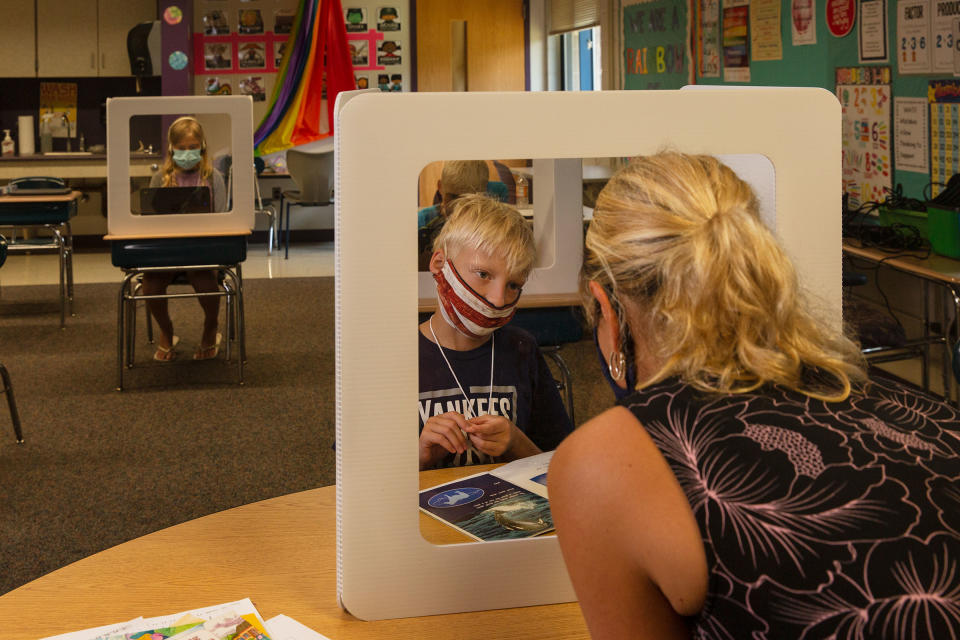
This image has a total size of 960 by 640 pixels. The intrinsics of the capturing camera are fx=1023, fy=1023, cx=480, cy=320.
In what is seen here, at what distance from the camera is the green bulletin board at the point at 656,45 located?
6465 mm

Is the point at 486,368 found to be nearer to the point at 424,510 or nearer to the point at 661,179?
the point at 424,510

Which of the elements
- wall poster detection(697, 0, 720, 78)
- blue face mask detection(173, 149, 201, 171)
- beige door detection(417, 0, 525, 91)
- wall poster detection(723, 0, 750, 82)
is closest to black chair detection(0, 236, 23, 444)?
blue face mask detection(173, 149, 201, 171)

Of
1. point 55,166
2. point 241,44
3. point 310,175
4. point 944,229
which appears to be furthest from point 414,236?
point 241,44

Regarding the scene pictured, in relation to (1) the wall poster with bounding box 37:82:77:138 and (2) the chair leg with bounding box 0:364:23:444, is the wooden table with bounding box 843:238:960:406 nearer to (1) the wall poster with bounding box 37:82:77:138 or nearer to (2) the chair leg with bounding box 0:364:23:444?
(2) the chair leg with bounding box 0:364:23:444

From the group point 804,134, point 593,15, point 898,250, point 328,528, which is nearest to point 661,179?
point 804,134

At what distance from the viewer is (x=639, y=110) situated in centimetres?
101

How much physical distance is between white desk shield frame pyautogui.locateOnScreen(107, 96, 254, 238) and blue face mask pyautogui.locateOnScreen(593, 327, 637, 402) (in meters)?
3.60

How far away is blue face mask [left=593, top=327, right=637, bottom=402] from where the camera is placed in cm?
91

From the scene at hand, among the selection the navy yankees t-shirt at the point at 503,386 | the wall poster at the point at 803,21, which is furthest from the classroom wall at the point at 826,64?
the navy yankees t-shirt at the point at 503,386

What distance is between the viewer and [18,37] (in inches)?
334

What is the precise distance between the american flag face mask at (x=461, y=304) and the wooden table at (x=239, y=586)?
0.15m

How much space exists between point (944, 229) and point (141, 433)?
2.93 meters

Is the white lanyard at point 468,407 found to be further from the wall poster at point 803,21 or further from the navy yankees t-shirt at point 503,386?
the wall poster at point 803,21

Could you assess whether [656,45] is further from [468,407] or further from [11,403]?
[468,407]
